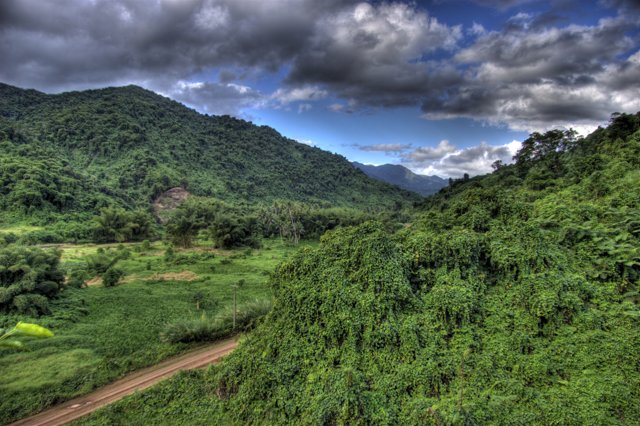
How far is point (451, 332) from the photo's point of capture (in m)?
10.3

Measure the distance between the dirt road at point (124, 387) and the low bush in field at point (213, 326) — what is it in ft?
2.92

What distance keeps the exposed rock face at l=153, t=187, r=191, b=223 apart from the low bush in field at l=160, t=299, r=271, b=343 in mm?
65069

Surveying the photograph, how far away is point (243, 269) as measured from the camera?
1459 inches

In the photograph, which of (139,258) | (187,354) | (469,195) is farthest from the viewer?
(139,258)

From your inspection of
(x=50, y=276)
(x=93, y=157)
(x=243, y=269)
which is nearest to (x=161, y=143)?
(x=93, y=157)

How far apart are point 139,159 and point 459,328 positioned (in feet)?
347

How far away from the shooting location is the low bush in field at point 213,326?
1895 cm

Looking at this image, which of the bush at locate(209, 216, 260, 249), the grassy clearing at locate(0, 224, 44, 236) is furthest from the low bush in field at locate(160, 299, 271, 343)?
the grassy clearing at locate(0, 224, 44, 236)

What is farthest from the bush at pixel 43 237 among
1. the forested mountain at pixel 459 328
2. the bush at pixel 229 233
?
the forested mountain at pixel 459 328

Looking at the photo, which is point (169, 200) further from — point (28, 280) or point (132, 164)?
point (28, 280)

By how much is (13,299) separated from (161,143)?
109512mm

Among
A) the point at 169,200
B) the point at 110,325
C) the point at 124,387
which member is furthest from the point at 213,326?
the point at 169,200

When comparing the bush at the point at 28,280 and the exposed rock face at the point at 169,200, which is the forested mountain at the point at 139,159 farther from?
the bush at the point at 28,280

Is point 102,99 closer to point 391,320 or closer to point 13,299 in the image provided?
point 13,299
